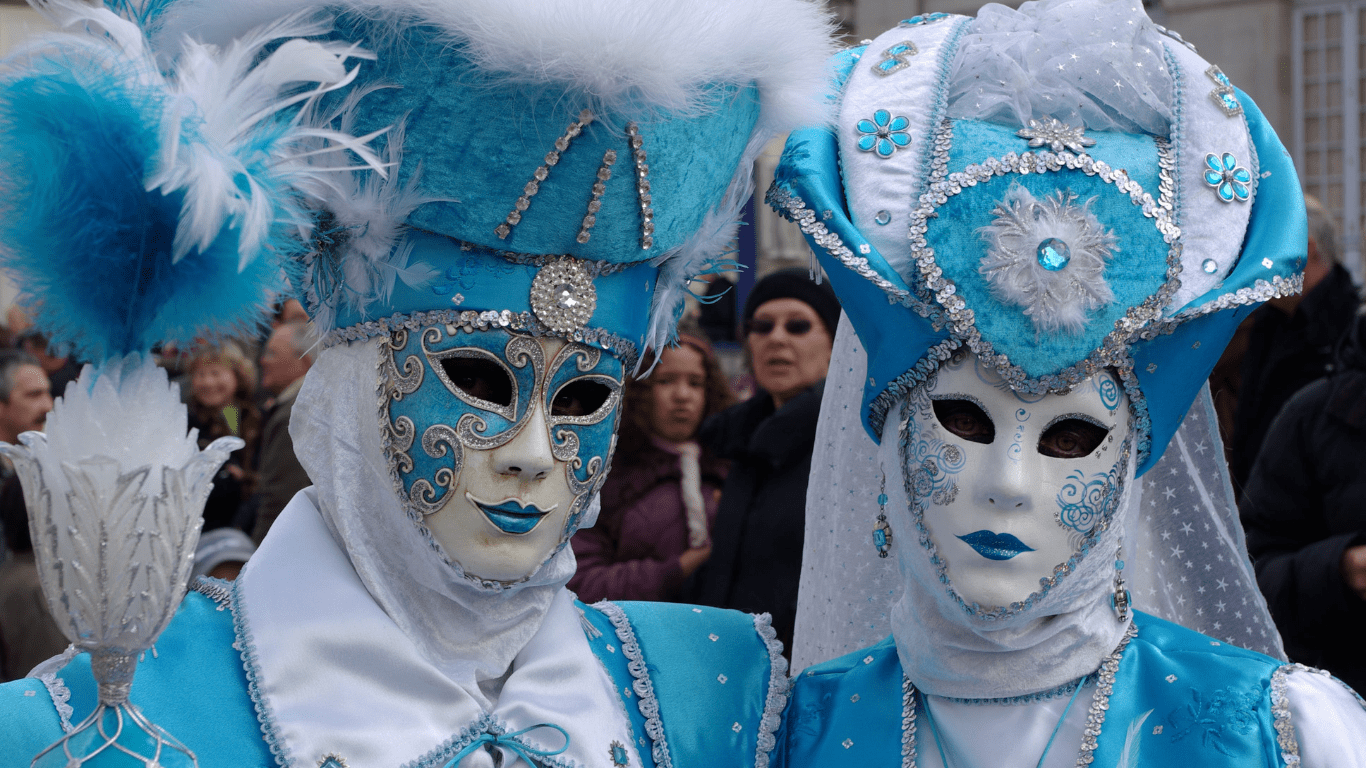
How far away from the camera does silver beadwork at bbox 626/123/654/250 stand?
2.18 meters

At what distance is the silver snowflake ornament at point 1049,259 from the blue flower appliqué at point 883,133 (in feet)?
0.75

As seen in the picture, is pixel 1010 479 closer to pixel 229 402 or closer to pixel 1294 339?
pixel 1294 339

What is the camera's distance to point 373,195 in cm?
214

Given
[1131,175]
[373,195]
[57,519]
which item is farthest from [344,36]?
[1131,175]

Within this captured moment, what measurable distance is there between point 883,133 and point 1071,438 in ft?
1.88

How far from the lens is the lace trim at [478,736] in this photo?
212 cm

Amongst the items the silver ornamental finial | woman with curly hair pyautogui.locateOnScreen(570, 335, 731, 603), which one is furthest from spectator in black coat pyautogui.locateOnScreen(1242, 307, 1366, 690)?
the silver ornamental finial

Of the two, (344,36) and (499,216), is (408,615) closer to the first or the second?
(499,216)

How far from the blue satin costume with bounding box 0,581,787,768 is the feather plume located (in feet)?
1.77

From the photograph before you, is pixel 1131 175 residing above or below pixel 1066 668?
above

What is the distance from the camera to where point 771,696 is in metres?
2.49

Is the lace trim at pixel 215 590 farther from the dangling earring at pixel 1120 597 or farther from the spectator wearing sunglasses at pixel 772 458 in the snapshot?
the spectator wearing sunglasses at pixel 772 458

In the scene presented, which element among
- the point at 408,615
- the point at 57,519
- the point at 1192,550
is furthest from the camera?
the point at 1192,550

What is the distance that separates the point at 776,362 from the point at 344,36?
6.35 feet
